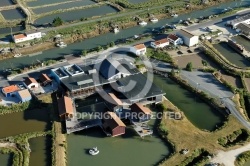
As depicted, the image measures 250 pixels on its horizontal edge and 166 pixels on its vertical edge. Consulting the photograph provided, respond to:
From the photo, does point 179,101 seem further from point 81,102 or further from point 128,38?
point 128,38

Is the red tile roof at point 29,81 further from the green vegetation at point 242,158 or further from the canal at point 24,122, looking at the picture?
the green vegetation at point 242,158

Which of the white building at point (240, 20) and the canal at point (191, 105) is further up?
the white building at point (240, 20)

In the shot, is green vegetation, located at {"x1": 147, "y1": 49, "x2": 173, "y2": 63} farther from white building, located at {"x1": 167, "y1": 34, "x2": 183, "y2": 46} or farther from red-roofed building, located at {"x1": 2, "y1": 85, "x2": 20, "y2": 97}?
red-roofed building, located at {"x1": 2, "y1": 85, "x2": 20, "y2": 97}

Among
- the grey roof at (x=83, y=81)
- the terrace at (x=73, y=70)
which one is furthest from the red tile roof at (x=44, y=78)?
the terrace at (x=73, y=70)

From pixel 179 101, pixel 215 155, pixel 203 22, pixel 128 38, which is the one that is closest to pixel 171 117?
pixel 179 101

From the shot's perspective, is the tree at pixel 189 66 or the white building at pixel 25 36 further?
the white building at pixel 25 36

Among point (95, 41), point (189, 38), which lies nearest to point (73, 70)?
point (95, 41)

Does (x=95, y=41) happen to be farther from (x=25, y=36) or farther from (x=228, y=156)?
(x=228, y=156)
